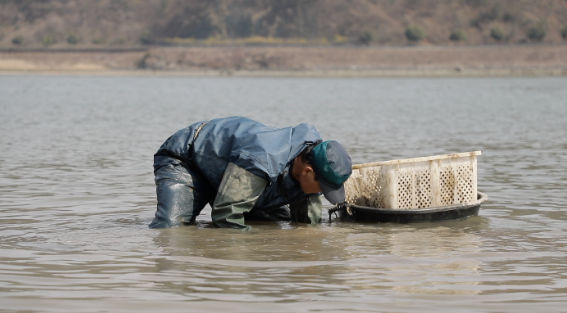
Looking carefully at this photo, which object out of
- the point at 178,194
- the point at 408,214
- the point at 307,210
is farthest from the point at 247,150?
the point at 408,214

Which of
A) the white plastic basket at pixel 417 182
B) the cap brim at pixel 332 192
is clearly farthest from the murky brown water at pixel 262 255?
the cap brim at pixel 332 192

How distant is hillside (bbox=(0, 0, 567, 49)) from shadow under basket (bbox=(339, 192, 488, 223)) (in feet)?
362

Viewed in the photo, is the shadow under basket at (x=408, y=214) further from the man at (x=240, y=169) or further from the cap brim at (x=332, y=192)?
the cap brim at (x=332, y=192)

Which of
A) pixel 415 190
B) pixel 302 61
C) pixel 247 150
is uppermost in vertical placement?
pixel 302 61

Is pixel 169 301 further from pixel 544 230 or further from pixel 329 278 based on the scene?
pixel 544 230

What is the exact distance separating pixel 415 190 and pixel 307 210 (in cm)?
96

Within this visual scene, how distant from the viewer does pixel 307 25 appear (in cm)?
12550

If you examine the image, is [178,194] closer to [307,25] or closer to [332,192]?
[332,192]

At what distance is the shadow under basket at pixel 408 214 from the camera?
750 cm

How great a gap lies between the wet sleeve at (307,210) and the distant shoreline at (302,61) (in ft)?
293

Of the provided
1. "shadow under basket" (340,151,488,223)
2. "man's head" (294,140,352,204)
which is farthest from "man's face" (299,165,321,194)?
"shadow under basket" (340,151,488,223)

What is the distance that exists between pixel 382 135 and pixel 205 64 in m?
89.4

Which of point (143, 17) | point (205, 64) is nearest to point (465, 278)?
point (205, 64)

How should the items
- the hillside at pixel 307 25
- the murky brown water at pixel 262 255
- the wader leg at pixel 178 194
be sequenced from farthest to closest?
the hillside at pixel 307 25, the wader leg at pixel 178 194, the murky brown water at pixel 262 255
